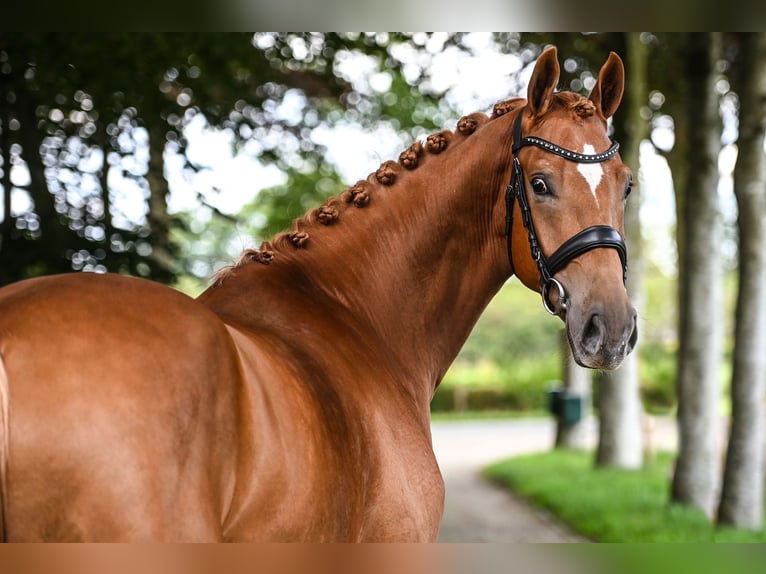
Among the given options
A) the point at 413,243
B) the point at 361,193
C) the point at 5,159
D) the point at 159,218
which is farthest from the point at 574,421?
the point at 361,193

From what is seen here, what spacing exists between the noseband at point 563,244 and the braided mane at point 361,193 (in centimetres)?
30

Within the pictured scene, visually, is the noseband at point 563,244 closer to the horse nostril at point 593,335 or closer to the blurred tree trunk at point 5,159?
the horse nostril at point 593,335

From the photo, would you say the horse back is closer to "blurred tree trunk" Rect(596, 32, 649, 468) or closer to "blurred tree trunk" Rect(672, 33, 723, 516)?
"blurred tree trunk" Rect(672, 33, 723, 516)

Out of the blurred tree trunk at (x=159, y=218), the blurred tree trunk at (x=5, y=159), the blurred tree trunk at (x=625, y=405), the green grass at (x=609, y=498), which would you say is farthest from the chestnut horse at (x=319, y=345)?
the blurred tree trunk at (x=625, y=405)

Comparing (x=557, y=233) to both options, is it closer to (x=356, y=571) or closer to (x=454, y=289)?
(x=454, y=289)

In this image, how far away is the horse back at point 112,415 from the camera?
172cm

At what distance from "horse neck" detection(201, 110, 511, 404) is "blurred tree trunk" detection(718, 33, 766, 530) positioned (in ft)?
18.1

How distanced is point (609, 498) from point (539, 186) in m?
7.90

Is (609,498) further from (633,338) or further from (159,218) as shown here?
(633,338)

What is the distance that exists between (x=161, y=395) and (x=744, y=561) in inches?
56.2

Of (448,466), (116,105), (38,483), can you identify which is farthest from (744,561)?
(448,466)

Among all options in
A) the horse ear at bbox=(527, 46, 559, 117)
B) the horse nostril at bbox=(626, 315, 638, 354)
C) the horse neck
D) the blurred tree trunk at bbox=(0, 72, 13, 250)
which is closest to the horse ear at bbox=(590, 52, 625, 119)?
the horse ear at bbox=(527, 46, 559, 117)

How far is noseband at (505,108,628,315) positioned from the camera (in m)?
2.69

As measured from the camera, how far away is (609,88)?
10.3 ft
